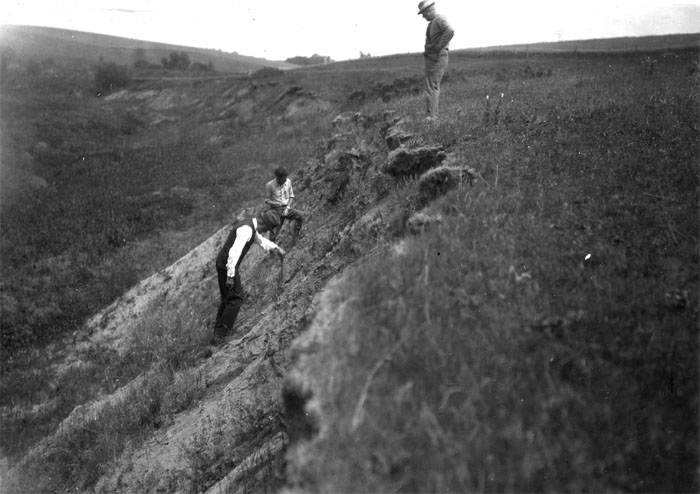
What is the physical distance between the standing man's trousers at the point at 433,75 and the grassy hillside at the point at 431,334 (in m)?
0.35

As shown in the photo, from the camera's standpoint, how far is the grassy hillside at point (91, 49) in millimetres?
103312

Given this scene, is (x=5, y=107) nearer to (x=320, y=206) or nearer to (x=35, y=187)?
(x=35, y=187)

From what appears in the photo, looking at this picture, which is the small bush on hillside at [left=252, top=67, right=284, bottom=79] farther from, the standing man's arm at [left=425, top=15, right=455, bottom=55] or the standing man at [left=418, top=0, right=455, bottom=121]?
the standing man's arm at [left=425, top=15, right=455, bottom=55]

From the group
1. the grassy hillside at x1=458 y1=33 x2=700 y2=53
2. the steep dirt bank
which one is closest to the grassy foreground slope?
the steep dirt bank

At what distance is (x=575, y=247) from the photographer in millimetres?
4492

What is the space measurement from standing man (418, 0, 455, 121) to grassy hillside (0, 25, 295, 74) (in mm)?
93529

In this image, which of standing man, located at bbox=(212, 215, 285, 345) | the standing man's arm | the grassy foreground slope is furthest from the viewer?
the standing man's arm

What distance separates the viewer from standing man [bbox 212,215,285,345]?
793 centimetres

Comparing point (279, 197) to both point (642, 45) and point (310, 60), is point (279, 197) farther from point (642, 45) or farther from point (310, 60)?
point (310, 60)

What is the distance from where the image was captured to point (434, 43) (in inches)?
373

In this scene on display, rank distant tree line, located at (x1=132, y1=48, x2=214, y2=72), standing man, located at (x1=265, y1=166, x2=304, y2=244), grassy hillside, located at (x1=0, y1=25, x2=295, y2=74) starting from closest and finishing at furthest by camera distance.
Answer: standing man, located at (x1=265, y1=166, x2=304, y2=244) < distant tree line, located at (x1=132, y1=48, x2=214, y2=72) < grassy hillside, located at (x1=0, y1=25, x2=295, y2=74)

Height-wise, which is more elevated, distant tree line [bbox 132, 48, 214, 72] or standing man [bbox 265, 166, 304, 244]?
distant tree line [bbox 132, 48, 214, 72]

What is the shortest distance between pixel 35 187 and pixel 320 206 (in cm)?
2040

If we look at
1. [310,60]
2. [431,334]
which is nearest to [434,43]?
[431,334]
